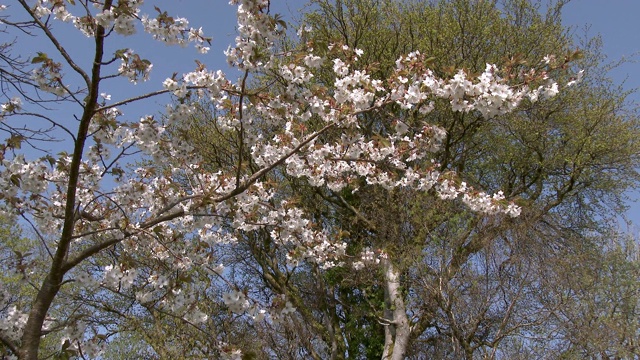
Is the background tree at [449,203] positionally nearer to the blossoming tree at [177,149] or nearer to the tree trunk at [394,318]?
the tree trunk at [394,318]

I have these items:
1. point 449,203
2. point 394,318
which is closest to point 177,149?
point 449,203

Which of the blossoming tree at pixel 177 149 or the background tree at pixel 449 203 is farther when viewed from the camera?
the background tree at pixel 449 203

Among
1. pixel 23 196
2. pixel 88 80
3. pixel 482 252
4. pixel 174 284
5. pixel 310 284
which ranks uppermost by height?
pixel 310 284

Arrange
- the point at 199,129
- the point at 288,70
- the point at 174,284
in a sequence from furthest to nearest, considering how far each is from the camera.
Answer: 1. the point at 199,129
2. the point at 288,70
3. the point at 174,284

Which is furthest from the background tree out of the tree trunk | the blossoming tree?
the blossoming tree

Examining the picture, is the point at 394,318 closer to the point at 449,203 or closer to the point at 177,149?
the point at 449,203

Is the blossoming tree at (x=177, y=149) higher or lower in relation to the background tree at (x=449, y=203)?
lower

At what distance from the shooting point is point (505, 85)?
15.2ft

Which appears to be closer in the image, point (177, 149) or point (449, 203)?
point (177, 149)

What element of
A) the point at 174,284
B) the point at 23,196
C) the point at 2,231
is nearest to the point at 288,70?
the point at 174,284

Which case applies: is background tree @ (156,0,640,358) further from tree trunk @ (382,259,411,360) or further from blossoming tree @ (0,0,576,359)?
blossoming tree @ (0,0,576,359)

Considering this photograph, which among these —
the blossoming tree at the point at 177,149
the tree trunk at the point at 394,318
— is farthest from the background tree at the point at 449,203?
the blossoming tree at the point at 177,149

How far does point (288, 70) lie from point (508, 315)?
18.9 feet

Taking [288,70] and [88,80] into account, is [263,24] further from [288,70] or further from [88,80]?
[88,80]
